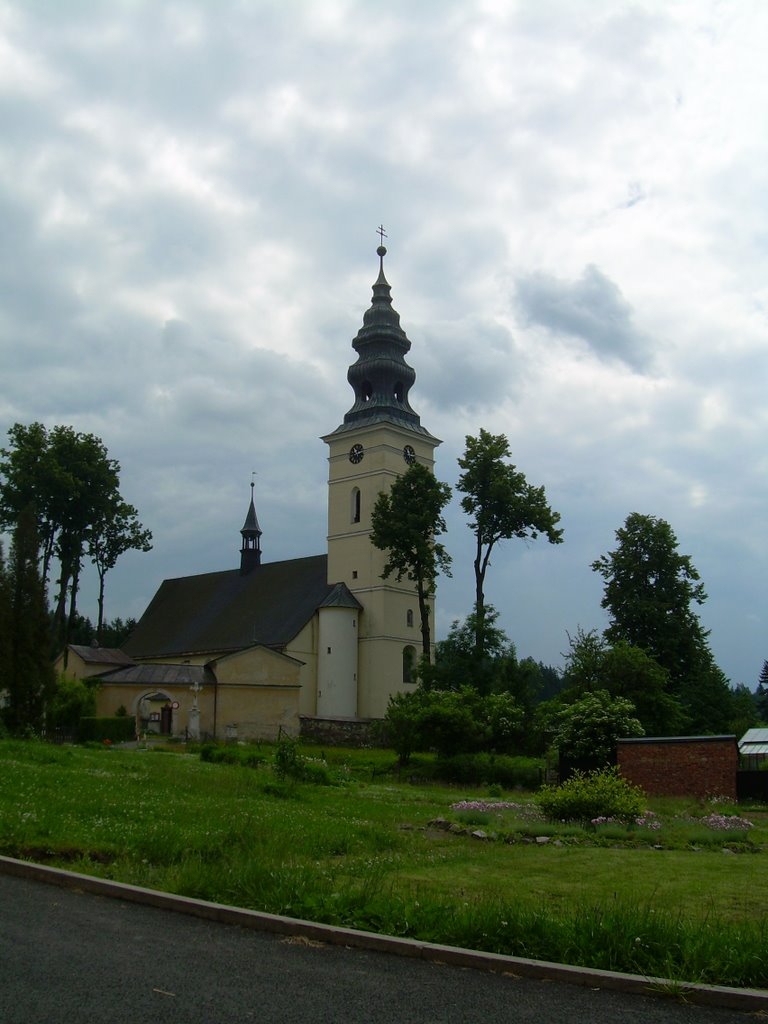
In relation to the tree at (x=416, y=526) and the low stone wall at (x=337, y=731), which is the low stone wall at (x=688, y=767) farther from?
the low stone wall at (x=337, y=731)

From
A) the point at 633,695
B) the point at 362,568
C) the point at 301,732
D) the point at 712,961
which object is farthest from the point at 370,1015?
the point at 362,568

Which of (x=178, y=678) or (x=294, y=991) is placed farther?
(x=178, y=678)

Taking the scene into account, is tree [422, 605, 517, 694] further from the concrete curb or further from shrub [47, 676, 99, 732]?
the concrete curb

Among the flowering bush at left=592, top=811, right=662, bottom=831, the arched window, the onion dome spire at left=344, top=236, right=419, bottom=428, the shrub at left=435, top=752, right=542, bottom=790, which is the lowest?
the shrub at left=435, top=752, right=542, bottom=790

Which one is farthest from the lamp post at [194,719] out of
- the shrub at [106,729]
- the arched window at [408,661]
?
the arched window at [408,661]

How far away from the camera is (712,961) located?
623 centimetres

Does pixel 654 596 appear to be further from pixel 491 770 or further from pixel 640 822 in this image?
pixel 640 822

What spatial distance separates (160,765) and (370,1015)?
707 inches

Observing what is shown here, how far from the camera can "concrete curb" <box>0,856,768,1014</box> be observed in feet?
19.3

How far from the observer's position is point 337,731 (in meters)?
50.1

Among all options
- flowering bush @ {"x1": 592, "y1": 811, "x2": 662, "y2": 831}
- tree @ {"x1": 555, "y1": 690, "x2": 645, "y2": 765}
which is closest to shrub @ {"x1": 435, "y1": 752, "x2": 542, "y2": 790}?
tree @ {"x1": 555, "y1": 690, "x2": 645, "y2": 765}

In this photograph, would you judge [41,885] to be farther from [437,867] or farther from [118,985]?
[437,867]

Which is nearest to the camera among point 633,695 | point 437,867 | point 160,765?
point 437,867

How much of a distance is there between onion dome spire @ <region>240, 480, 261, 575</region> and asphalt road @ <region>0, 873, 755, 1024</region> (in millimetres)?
60700
